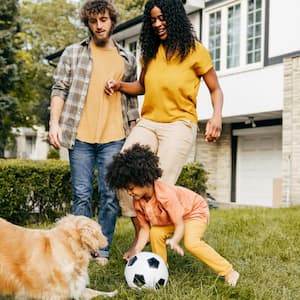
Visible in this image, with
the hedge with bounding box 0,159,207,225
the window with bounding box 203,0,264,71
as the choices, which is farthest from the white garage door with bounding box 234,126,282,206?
the hedge with bounding box 0,159,207,225

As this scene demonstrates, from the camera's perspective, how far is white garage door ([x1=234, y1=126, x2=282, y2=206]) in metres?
14.9

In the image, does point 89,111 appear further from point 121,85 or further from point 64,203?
point 64,203

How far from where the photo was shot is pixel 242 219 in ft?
24.0

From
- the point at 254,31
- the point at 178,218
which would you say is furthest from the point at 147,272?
the point at 254,31

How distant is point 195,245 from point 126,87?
1.75 m

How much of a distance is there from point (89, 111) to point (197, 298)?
6.95ft

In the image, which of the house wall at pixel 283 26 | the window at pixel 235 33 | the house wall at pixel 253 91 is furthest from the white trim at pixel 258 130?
the house wall at pixel 283 26

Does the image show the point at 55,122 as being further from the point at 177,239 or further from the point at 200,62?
the point at 177,239

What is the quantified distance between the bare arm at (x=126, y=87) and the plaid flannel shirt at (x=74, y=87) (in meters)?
0.10

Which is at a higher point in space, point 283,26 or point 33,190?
point 283,26

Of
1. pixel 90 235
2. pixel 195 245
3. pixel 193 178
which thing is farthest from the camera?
pixel 193 178

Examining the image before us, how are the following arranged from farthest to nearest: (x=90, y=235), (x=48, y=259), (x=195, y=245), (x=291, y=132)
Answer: (x=291, y=132) < (x=195, y=245) < (x=90, y=235) < (x=48, y=259)

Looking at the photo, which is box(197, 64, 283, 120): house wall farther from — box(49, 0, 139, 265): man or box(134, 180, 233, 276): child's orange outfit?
box(134, 180, 233, 276): child's orange outfit

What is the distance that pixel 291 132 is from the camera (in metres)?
12.6
